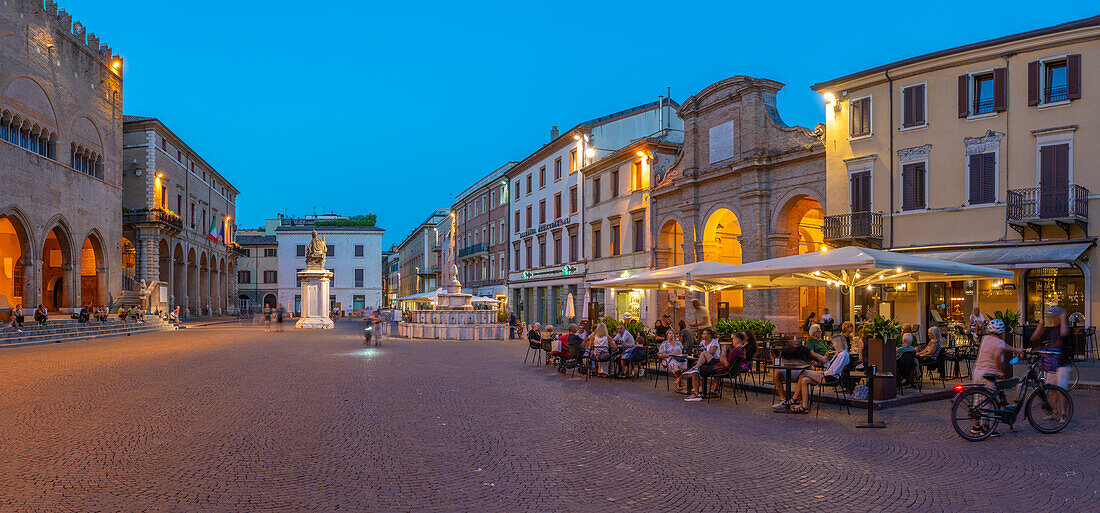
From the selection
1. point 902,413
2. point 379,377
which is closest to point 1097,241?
point 902,413

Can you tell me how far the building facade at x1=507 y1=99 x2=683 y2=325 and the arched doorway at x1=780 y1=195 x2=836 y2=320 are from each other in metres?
12.5

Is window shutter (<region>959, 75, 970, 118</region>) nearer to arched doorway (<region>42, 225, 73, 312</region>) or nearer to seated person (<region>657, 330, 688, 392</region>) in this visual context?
seated person (<region>657, 330, 688, 392</region>)

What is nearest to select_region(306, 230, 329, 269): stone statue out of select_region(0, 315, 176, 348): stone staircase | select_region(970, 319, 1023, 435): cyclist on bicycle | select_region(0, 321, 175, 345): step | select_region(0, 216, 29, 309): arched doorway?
select_region(0, 315, 176, 348): stone staircase

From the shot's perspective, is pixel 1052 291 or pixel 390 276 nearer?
pixel 1052 291

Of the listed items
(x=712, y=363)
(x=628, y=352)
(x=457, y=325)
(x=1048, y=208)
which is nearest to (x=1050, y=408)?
(x=712, y=363)

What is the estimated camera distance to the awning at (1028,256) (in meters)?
17.8

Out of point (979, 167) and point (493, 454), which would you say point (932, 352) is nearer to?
point (493, 454)

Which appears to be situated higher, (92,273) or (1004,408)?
(92,273)

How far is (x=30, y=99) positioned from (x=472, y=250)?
108 feet

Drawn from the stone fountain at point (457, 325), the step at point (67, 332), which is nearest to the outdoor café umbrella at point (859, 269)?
the stone fountain at point (457, 325)

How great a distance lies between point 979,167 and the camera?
20.3 m

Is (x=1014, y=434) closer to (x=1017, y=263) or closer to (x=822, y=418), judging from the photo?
(x=822, y=418)

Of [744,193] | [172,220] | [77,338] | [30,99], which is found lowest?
[77,338]

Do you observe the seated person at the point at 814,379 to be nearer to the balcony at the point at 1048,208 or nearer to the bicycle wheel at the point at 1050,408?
the bicycle wheel at the point at 1050,408
